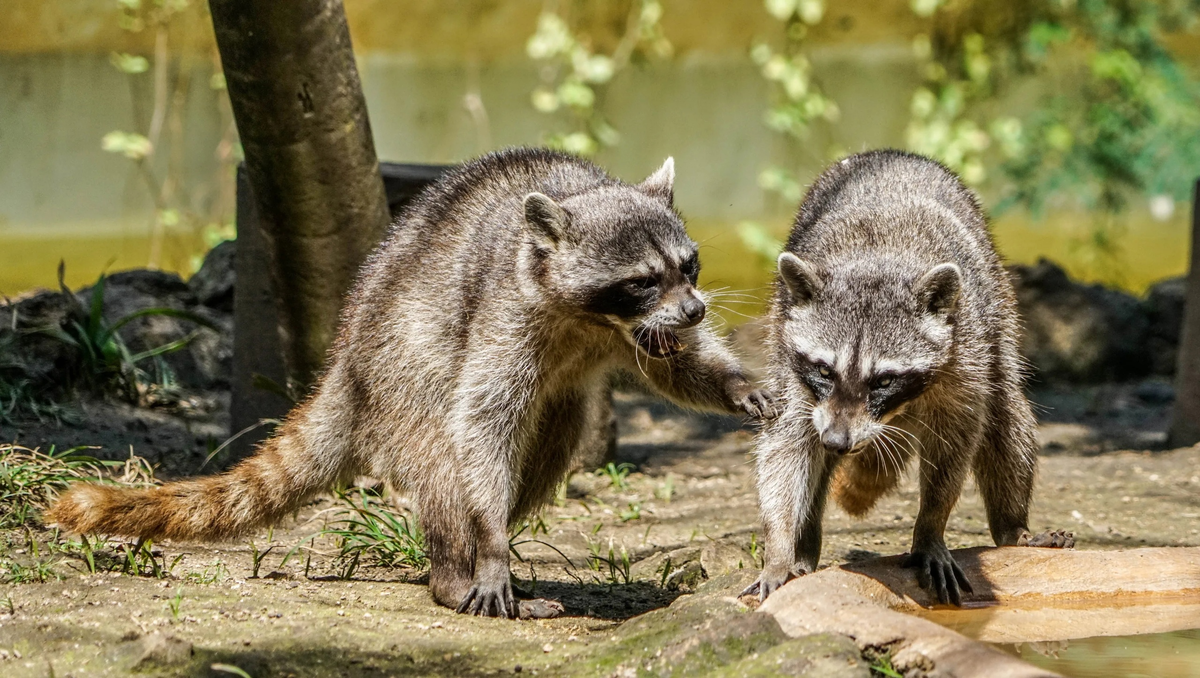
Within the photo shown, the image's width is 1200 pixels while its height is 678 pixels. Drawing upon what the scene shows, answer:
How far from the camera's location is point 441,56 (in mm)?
10352

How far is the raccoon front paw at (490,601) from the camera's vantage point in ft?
15.0

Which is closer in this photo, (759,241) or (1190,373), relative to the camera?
(1190,373)

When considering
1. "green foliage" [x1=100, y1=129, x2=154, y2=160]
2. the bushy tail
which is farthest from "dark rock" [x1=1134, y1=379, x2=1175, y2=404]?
"green foliage" [x1=100, y1=129, x2=154, y2=160]

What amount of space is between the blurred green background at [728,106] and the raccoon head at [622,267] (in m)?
5.29

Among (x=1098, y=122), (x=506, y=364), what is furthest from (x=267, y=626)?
(x=1098, y=122)

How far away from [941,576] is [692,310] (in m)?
1.33

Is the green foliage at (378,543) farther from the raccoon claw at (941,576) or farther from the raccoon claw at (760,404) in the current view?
the raccoon claw at (941,576)

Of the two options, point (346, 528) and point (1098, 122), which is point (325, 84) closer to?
point (346, 528)

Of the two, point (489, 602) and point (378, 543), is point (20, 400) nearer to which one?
point (378, 543)

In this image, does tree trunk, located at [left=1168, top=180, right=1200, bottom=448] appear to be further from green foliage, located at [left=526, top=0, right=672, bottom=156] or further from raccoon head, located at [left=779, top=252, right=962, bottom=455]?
green foliage, located at [left=526, top=0, right=672, bottom=156]

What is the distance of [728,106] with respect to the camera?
1094 cm

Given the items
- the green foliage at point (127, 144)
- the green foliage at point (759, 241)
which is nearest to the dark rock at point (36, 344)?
the green foliage at point (127, 144)

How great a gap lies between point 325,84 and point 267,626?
2432 millimetres

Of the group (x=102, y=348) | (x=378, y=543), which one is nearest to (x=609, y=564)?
(x=378, y=543)
